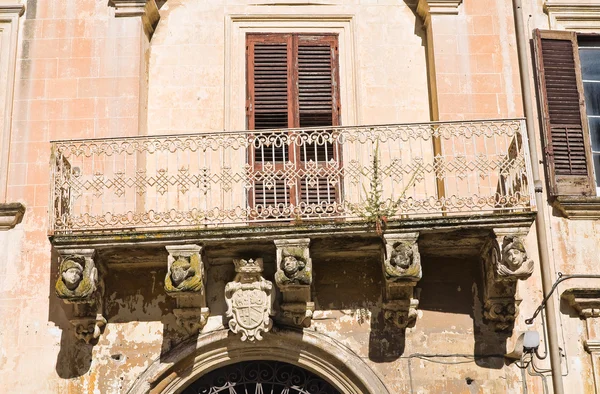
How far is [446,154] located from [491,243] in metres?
1.23

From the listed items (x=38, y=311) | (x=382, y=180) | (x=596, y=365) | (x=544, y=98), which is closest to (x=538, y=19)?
(x=544, y=98)

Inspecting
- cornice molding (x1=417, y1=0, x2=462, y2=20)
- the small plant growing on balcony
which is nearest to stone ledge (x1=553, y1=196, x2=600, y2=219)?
the small plant growing on balcony

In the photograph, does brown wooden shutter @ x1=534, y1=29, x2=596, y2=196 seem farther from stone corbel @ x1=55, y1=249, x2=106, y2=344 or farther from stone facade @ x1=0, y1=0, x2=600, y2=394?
stone corbel @ x1=55, y1=249, x2=106, y2=344

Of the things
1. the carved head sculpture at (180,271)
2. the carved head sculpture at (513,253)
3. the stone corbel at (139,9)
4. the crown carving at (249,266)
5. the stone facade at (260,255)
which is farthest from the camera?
the stone corbel at (139,9)

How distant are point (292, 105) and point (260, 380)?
3.11 meters

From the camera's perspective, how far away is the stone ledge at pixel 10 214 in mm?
12141

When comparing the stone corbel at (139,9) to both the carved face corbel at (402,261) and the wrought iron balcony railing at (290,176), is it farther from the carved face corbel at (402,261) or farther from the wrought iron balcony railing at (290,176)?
the carved face corbel at (402,261)

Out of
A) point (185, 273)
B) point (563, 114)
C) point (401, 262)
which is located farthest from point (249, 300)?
point (563, 114)

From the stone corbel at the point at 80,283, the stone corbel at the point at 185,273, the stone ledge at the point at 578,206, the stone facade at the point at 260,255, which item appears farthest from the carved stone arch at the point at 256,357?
the stone ledge at the point at 578,206

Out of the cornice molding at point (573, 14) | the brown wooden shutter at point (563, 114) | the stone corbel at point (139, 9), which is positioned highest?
the stone corbel at point (139, 9)

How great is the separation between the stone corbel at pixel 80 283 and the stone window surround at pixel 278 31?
2300mm

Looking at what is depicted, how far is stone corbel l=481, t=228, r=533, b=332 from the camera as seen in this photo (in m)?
11.2

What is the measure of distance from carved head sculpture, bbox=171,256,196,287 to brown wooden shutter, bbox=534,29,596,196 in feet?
12.7

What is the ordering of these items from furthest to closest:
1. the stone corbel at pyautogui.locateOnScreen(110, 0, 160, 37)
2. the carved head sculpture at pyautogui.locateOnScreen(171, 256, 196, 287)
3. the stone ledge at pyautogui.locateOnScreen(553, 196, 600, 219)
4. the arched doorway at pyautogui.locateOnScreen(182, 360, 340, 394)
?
the stone corbel at pyautogui.locateOnScreen(110, 0, 160, 37)
the stone ledge at pyautogui.locateOnScreen(553, 196, 600, 219)
the arched doorway at pyautogui.locateOnScreen(182, 360, 340, 394)
the carved head sculpture at pyautogui.locateOnScreen(171, 256, 196, 287)
